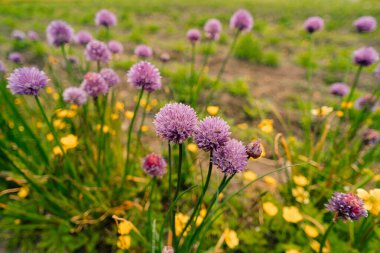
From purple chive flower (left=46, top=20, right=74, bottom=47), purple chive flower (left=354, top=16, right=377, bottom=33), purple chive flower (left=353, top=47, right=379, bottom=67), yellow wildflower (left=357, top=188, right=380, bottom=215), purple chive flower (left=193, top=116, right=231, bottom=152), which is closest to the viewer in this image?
purple chive flower (left=193, top=116, right=231, bottom=152)

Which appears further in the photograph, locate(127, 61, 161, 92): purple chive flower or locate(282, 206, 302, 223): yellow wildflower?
locate(282, 206, 302, 223): yellow wildflower

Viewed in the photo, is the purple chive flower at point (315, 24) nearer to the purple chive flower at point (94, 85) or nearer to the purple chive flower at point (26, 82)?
the purple chive flower at point (94, 85)

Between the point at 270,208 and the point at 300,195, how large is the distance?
0.94ft

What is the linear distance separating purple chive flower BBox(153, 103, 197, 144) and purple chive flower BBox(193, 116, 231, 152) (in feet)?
0.11

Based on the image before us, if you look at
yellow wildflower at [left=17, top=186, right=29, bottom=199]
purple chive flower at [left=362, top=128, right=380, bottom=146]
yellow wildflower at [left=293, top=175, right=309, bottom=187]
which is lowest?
yellow wildflower at [left=17, top=186, right=29, bottom=199]

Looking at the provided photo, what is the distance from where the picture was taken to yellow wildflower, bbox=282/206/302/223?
163 cm

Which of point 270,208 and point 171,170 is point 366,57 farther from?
point 171,170

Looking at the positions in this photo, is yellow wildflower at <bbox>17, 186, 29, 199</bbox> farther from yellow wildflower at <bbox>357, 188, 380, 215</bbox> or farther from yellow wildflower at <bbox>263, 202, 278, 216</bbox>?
yellow wildflower at <bbox>357, 188, 380, 215</bbox>

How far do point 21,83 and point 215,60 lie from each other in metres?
3.78

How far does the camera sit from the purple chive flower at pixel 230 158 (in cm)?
94

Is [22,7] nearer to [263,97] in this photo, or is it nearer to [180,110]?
[263,97]

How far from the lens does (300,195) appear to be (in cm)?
186

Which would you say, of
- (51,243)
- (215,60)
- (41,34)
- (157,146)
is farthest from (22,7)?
(51,243)

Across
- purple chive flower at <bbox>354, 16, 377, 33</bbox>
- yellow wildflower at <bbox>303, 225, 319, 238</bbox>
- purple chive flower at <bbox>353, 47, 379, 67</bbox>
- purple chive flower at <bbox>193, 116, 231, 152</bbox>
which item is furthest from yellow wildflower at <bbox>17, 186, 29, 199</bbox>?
purple chive flower at <bbox>354, 16, 377, 33</bbox>
